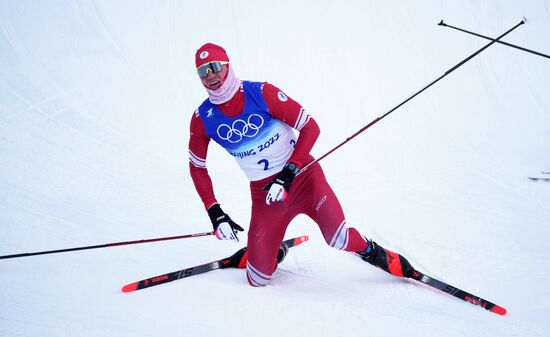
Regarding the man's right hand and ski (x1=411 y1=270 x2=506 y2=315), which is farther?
the man's right hand

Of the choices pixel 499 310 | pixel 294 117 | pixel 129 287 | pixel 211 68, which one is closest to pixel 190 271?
pixel 129 287

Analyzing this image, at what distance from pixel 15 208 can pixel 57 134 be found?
1.63 meters

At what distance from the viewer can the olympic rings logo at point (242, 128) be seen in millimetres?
2604

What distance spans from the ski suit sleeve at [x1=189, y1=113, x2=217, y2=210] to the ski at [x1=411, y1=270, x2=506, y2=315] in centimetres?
125

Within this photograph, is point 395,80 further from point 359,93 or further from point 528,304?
point 528,304

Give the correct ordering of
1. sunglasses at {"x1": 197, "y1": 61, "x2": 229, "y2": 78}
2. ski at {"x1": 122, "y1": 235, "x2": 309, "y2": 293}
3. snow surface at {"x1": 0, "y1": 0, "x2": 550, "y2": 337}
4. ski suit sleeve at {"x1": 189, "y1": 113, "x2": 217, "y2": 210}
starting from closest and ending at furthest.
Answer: snow surface at {"x1": 0, "y1": 0, "x2": 550, "y2": 337}, sunglasses at {"x1": 197, "y1": 61, "x2": 229, "y2": 78}, ski at {"x1": 122, "y1": 235, "x2": 309, "y2": 293}, ski suit sleeve at {"x1": 189, "y1": 113, "x2": 217, "y2": 210}

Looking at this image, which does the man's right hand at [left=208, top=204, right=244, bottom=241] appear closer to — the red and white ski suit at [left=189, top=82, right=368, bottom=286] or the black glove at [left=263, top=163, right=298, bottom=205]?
the red and white ski suit at [left=189, top=82, right=368, bottom=286]

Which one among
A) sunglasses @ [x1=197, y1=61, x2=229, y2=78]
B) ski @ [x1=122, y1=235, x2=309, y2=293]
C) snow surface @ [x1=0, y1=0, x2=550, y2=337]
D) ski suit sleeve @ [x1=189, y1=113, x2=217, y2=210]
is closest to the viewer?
snow surface @ [x1=0, y1=0, x2=550, y2=337]

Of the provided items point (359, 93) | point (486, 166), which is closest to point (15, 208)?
point (486, 166)

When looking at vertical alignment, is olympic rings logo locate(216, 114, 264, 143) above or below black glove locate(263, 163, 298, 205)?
above

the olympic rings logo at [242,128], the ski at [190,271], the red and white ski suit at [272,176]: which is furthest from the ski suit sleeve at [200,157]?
the ski at [190,271]

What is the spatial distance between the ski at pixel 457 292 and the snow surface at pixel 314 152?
5cm

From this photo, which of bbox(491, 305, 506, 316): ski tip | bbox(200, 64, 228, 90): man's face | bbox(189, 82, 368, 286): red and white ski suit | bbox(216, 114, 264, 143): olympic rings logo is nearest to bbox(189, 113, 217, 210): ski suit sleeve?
bbox(189, 82, 368, 286): red and white ski suit

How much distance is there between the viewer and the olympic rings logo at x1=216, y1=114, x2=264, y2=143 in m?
2.60
